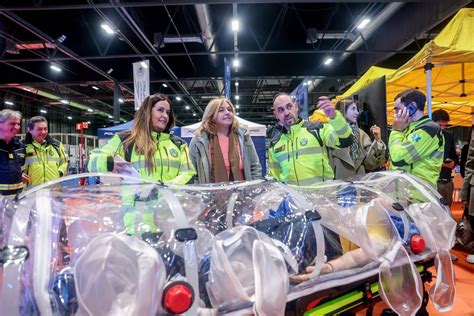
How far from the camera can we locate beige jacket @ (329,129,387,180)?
2.77 m

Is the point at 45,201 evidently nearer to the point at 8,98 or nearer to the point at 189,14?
the point at 189,14

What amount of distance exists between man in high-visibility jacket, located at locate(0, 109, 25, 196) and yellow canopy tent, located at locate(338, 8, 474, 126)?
4.11m

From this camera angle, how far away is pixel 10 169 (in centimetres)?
319

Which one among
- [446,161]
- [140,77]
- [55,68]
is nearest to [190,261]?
[446,161]

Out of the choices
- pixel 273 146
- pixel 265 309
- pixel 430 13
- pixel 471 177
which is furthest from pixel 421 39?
pixel 265 309

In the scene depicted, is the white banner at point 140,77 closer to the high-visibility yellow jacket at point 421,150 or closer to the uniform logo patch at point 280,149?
the uniform logo patch at point 280,149

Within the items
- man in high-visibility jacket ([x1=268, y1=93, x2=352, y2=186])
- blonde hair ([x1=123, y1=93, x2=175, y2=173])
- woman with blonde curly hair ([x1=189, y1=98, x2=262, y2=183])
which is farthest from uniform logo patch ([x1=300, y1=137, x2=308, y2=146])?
blonde hair ([x1=123, y1=93, x2=175, y2=173])

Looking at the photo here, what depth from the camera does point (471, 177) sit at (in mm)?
3529

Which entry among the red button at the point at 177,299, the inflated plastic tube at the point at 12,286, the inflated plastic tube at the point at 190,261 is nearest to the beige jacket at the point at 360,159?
the inflated plastic tube at the point at 190,261

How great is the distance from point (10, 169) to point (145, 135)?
2.10 meters

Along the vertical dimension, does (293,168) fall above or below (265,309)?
above

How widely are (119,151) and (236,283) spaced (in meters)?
1.18

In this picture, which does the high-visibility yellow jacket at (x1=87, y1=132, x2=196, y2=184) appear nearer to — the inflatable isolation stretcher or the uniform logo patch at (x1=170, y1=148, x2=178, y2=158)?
the uniform logo patch at (x1=170, y1=148, x2=178, y2=158)

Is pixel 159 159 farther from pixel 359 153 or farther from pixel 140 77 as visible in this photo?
pixel 140 77
